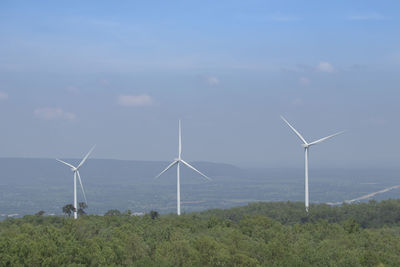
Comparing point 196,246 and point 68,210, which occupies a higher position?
point 68,210

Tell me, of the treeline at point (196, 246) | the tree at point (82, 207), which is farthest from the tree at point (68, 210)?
the treeline at point (196, 246)

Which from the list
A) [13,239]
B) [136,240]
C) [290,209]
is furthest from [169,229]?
[290,209]

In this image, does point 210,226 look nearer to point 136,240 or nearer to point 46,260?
point 136,240

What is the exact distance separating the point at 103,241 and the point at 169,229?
1161cm

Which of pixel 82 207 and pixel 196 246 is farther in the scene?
pixel 82 207

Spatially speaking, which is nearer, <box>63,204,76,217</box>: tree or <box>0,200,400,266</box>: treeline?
<box>0,200,400,266</box>: treeline

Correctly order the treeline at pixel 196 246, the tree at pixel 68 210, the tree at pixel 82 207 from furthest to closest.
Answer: the tree at pixel 82 207 < the tree at pixel 68 210 < the treeline at pixel 196 246

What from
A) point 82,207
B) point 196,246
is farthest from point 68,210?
point 196,246

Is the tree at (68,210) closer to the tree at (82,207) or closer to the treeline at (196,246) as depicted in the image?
the tree at (82,207)

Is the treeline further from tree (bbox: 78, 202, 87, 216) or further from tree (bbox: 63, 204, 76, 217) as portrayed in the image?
tree (bbox: 78, 202, 87, 216)

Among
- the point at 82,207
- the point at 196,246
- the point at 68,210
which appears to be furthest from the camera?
the point at 82,207

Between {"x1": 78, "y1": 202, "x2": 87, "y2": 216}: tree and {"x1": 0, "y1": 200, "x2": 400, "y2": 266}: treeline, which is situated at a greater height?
{"x1": 78, "y1": 202, "x2": 87, "y2": 216}: tree

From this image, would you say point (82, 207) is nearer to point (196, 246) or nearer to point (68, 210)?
point (68, 210)

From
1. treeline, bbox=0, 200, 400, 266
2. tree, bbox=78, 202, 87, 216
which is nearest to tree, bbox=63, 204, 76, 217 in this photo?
tree, bbox=78, 202, 87, 216
